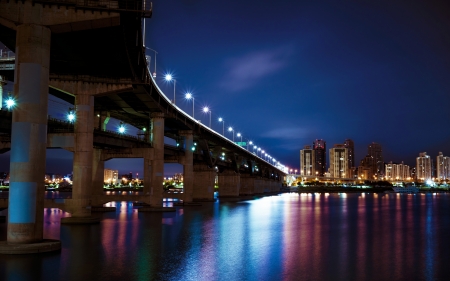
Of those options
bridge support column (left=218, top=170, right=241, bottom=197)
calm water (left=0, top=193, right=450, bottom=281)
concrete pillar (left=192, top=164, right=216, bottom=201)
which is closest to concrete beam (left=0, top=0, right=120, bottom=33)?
calm water (left=0, top=193, right=450, bottom=281)

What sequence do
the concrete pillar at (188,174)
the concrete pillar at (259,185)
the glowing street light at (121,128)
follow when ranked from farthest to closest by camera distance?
the concrete pillar at (259,185), the concrete pillar at (188,174), the glowing street light at (121,128)

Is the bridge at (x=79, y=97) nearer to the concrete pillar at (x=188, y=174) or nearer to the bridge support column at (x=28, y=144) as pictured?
the bridge support column at (x=28, y=144)

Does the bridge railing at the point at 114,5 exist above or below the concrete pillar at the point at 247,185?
above

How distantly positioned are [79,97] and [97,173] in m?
15.5

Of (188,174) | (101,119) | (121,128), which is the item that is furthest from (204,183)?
(101,119)

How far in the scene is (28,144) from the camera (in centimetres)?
2211

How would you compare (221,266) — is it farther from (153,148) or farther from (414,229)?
(153,148)

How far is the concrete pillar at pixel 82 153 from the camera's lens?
129ft

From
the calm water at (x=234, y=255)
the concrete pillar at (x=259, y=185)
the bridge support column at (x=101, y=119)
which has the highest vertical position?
the bridge support column at (x=101, y=119)

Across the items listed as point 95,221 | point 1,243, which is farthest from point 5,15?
point 95,221

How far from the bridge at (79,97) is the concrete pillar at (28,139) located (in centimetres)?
4

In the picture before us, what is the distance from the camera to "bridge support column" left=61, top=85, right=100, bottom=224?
39.3 meters

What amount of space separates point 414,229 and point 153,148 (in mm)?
30246

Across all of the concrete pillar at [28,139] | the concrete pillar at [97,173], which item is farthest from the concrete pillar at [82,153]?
the concrete pillar at [28,139]
